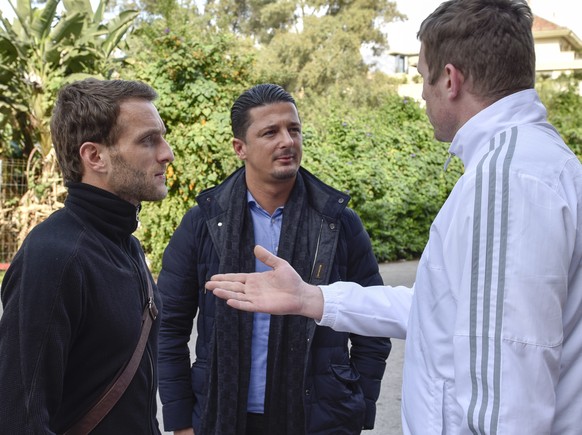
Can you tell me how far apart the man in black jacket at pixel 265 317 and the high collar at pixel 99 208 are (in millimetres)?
720

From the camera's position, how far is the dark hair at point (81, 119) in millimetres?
2248

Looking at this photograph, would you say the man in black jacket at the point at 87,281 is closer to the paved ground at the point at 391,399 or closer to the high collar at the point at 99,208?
the high collar at the point at 99,208

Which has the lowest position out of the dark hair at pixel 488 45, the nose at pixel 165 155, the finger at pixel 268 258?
the finger at pixel 268 258

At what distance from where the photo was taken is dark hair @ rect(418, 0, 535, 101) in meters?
1.65

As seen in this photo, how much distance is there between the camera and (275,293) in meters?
2.17

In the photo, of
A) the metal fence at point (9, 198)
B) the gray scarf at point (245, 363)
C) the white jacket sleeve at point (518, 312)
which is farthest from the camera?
the metal fence at point (9, 198)

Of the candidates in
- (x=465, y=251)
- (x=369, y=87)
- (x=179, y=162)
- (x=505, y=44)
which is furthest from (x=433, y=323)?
(x=369, y=87)

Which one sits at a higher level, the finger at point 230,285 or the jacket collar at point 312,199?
the jacket collar at point 312,199

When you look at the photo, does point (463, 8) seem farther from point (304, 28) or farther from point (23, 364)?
point (304, 28)

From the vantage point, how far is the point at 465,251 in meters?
1.48

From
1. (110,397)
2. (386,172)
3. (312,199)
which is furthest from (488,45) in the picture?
(386,172)

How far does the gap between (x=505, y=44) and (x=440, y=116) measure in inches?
9.0

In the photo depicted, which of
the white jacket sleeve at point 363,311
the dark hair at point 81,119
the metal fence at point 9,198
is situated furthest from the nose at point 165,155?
the metal fence at point 9,198

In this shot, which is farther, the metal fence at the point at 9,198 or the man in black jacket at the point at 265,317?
the metal fence at the point at 9,198
